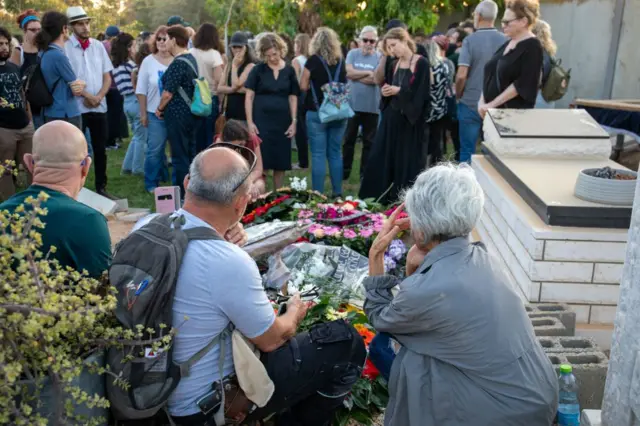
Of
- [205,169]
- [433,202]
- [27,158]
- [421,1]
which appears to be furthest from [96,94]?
[421,1]

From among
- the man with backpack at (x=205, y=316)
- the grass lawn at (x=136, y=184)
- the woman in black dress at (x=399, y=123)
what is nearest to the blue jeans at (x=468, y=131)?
the woman in black dress at (x=399, y=123)

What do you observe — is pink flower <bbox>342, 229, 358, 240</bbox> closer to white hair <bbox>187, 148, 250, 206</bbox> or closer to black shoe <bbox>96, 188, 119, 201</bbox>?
white hair <bbox>187, 148, 250, 206</bbox>

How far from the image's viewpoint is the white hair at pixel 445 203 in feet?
8.17

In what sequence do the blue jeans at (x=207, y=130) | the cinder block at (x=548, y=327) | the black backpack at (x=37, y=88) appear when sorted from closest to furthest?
the cinder block at (x=548, y=327)
the black backpack at (x=37, y=88)
the blue jeans at (x=207, y=130)

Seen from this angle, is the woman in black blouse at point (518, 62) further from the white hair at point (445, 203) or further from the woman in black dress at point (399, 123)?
the white hair at point (445, 203)

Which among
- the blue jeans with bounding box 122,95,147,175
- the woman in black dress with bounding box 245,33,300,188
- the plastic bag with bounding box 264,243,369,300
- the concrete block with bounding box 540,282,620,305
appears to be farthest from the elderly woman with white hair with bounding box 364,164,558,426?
the blue jeans with bounding box 122,95,147,175

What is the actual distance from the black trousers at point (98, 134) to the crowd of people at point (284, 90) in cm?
1

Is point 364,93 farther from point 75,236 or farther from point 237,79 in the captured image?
point 75,236

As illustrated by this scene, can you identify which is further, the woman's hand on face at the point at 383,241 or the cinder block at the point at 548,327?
the cinder block at the point at 548,327

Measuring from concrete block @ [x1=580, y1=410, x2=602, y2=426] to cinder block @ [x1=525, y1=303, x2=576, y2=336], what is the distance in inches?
30.3

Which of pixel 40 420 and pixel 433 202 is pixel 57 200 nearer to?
pixel 40 420

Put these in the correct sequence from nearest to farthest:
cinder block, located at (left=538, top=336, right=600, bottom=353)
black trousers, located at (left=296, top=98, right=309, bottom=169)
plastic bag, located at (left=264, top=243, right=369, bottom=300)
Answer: cinder block, located at (left=538, top=336, right=600, bottom=353) < plastic bag, located at (left=264, top=243, right=369, bottom=300) < black trousers, located at (left=296, top=98, right=309, bottom=169)

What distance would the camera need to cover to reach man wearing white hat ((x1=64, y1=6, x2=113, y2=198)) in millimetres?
7188

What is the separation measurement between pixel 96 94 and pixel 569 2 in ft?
28.3
